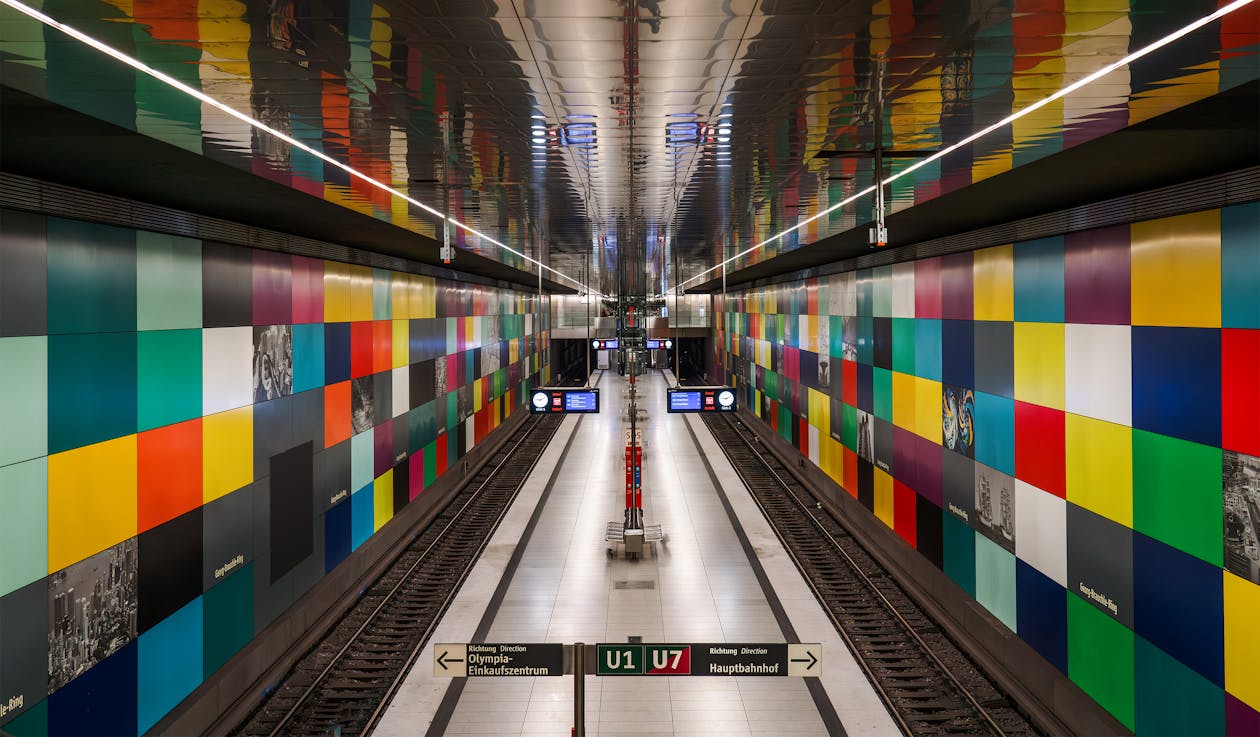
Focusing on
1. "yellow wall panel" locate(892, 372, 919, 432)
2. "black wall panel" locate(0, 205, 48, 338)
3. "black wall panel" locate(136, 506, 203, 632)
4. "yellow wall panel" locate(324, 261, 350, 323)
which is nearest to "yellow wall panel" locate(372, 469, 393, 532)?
"yellow wall panel" locate(324, 261, 350, 323)

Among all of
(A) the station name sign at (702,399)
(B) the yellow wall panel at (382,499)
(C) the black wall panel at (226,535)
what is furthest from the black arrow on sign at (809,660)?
(B) the yellow wall panel at (382,499)

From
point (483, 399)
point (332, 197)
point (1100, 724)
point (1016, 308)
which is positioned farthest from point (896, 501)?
point (483, 399)

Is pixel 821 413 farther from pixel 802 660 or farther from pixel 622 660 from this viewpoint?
pixel 622 660

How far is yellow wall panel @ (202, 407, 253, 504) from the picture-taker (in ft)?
25.5

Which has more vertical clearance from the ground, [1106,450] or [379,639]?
[1106,450]

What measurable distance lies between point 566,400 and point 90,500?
7.48m

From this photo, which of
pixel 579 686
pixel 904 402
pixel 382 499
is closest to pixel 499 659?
pixel 579 686

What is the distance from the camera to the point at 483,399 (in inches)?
821

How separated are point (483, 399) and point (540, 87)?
55.7 ft

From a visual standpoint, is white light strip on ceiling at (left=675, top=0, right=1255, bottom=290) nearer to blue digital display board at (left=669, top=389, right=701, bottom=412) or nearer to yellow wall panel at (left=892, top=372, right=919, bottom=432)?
yellow wall panel at (left=892, top=372, right=919, bottom=432)

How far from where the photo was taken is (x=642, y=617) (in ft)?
32.5

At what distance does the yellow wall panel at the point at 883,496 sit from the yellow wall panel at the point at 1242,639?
6975mm

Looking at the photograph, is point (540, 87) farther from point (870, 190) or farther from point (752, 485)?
point (752, 485)

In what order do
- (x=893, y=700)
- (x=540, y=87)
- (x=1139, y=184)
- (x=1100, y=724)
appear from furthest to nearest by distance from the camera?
1. (x=893, y=700)
2. (x=1100, y=724)
3. (x=1139, y=184)
4. (x=540, y=87)
